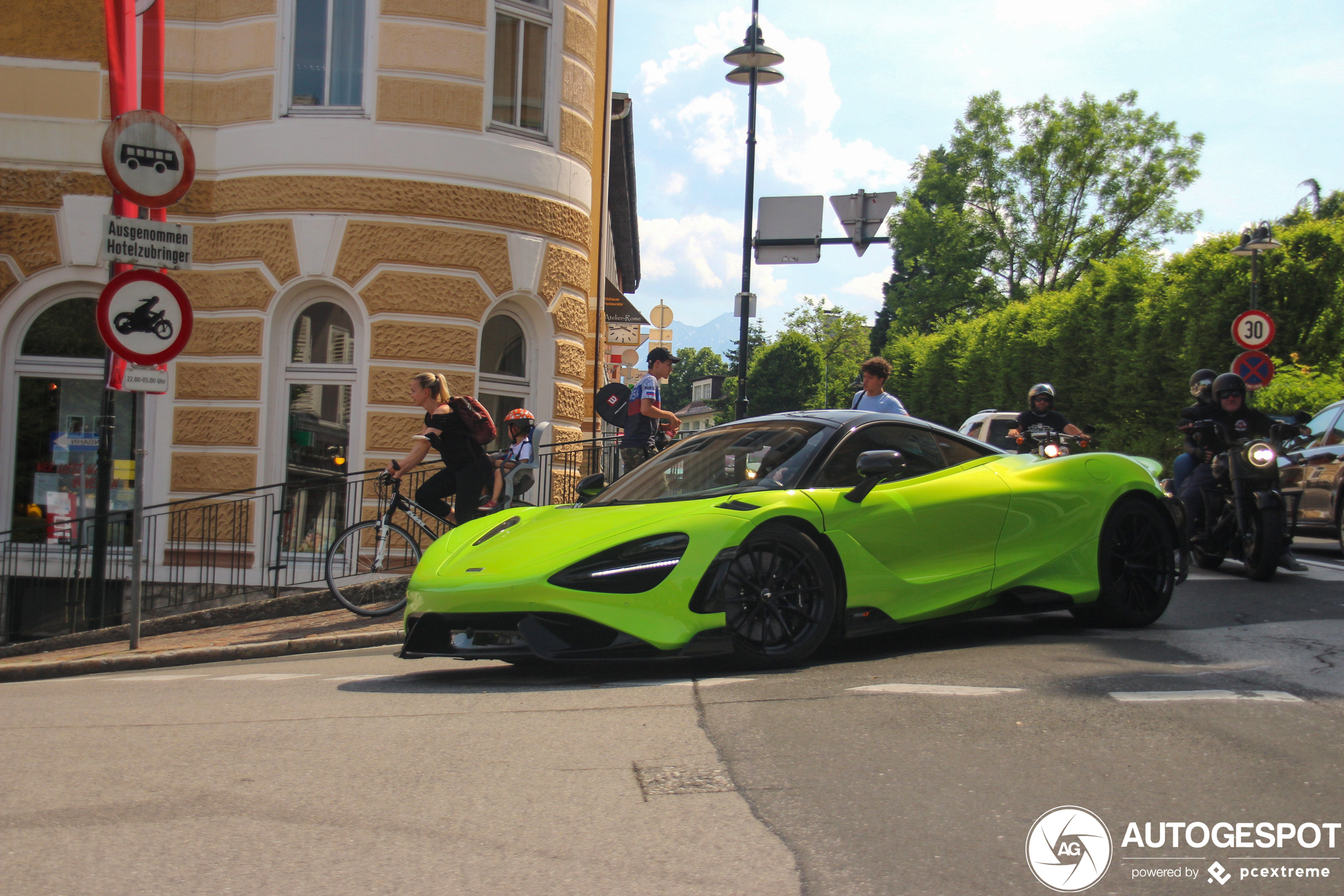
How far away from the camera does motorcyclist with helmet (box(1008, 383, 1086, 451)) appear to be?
1129 cm

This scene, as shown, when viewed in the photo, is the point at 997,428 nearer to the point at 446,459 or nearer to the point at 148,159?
the point at 446,459

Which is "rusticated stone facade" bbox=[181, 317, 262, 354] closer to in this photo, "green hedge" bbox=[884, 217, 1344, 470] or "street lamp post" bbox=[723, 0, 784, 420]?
"street lamp post" bbox=[723, 0, 784, 420]

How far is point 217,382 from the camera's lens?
43.8ft

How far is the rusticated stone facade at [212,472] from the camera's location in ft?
43.6

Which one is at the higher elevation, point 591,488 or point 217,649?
point 591,488

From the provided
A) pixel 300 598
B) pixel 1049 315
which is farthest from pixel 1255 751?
pixel 1049 315

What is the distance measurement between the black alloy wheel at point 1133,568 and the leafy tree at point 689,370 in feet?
559

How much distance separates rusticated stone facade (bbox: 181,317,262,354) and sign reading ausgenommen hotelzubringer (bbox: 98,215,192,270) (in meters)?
4.22

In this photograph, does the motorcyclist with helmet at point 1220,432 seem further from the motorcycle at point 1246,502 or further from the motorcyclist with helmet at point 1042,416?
the motorcyclist with helmet at point 1042,416

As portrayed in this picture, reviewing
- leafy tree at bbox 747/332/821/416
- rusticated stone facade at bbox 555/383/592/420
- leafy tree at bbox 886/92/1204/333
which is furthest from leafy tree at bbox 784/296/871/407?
rusticated stone facade at bbox 555/383/592/420

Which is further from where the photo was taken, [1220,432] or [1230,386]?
[1230,386]

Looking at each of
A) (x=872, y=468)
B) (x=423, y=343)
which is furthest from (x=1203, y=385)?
(x=423, y=343)

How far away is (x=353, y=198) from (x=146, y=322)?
4.79m

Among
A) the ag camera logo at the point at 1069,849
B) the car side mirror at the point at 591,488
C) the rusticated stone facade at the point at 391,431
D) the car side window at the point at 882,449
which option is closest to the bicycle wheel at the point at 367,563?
the rusticated stone facade at the point at 391,431
